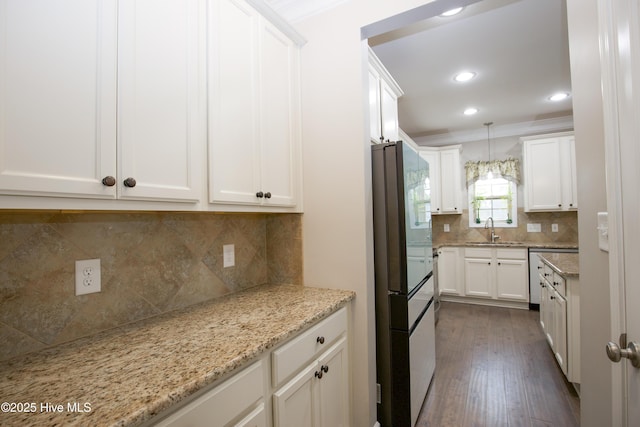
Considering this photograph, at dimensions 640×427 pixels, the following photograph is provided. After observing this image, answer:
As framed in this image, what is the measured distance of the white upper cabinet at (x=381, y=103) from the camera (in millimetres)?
2001

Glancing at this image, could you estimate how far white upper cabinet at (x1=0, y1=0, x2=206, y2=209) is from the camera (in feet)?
2.52

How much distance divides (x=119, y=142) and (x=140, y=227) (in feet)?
1.56

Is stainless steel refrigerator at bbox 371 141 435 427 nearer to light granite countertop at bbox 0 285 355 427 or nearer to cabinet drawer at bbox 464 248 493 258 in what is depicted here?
light granite countertop at bbox 0 285 355 427

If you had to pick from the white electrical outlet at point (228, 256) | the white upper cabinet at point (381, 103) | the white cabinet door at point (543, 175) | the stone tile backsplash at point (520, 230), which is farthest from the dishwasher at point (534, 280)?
the white electrical outlet at point (228, 256)

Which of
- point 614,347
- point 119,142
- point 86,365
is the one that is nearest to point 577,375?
point 614,347

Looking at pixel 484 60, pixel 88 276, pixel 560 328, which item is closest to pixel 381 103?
pixel 484 60

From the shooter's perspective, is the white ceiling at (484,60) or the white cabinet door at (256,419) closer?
the white cabinet door at (256,419)

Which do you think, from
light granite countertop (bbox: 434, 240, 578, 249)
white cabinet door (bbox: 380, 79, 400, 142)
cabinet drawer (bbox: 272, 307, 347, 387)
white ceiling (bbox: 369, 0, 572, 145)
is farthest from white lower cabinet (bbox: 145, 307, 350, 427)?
light granite countertop (bbox: 434, 240, 578, 249)

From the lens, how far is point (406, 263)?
174 centimetres

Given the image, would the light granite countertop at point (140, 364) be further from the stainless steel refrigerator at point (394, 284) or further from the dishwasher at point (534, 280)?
the dishwasher at point (534, 280)

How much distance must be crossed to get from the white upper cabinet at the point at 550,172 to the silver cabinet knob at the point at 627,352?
4177 mm

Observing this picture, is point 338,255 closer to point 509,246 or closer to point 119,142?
point 119,142

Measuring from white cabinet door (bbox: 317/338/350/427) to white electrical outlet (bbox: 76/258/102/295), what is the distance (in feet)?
3.23

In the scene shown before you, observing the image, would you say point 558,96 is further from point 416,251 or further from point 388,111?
point 416,251
